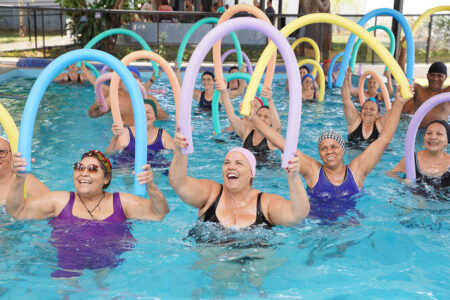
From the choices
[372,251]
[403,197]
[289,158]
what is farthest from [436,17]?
[289,158]

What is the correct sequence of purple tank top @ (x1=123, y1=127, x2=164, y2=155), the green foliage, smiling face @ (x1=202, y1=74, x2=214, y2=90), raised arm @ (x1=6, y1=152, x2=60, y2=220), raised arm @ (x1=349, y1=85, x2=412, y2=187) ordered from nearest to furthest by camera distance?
raised arm @ (x1=6, y1=152, x2=60, y2=220), raised arm @ (x1=349, y1=85, x2=412, y2=187), purple tank top @ (x1=123, y1=127, x2=164, y2=155), smiling face @ (x1=202, y1=74, x2=214, y2=90), the green foliage

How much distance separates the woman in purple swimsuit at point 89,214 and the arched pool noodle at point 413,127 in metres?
3.26

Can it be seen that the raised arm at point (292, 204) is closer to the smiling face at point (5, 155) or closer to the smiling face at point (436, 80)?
the smiling face at point (5, 155)

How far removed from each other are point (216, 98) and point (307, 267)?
14.5 ft

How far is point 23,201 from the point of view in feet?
15.2

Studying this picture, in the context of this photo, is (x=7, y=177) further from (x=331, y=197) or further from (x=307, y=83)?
(x=307, y=83)

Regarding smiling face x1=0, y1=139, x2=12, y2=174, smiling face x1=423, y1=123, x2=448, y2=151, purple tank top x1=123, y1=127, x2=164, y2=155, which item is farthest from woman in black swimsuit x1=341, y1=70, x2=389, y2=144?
smiling face x1=0, y1=139, x2=12, y2=174

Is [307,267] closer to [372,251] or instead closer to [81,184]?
[372,251]

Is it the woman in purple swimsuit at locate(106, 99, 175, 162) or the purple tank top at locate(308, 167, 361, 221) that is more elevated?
the woman in purple swimsuit at locate(106, 99, 175, 162)

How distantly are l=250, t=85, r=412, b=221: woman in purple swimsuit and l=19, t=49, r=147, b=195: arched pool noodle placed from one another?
171cm

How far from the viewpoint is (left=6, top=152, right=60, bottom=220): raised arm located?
4.36 metres

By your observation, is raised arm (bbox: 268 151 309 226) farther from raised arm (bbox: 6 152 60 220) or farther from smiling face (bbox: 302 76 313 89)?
smiling face (bbox: 302 76 313 89)

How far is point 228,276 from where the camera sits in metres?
4.79

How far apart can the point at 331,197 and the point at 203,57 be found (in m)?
2.63
